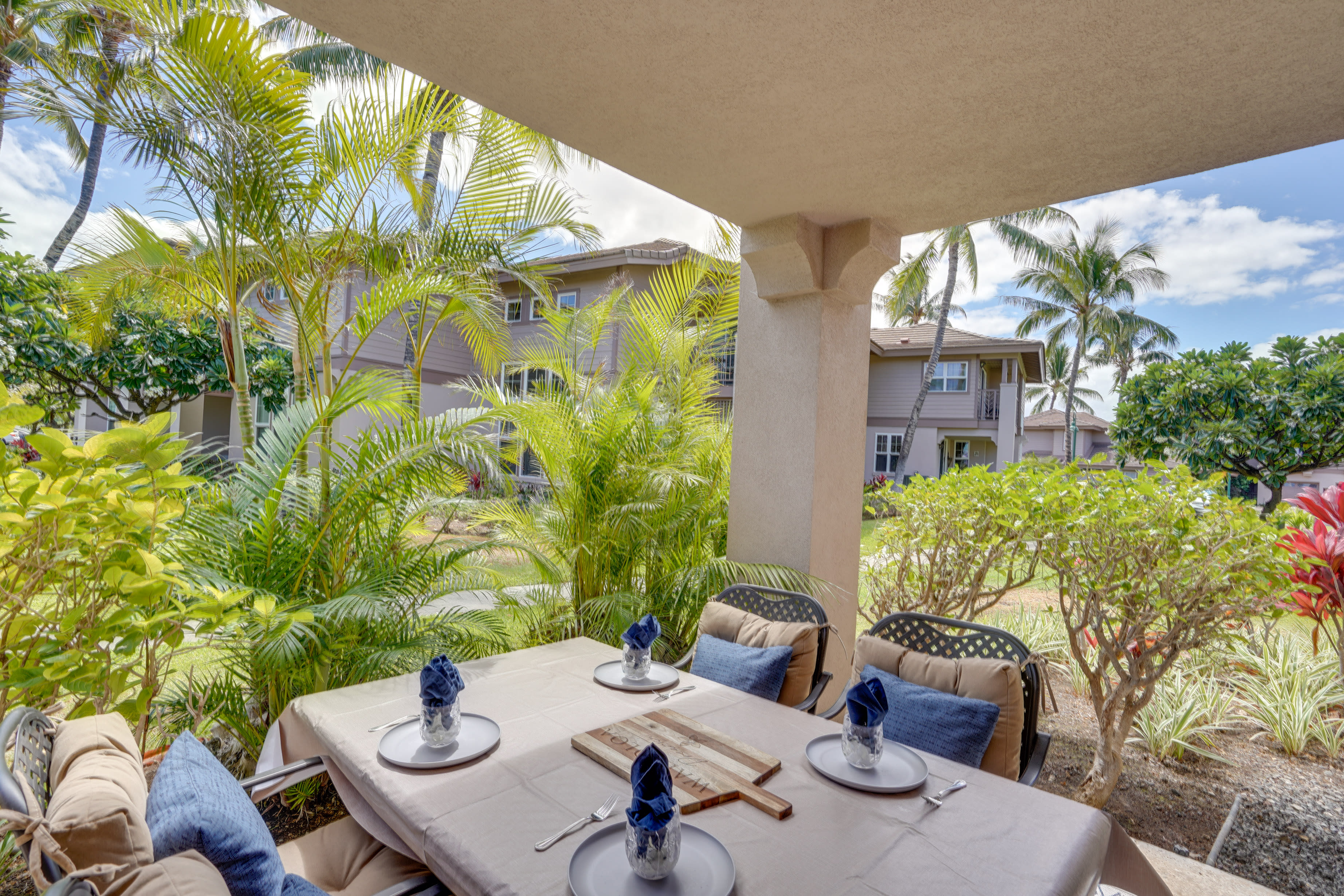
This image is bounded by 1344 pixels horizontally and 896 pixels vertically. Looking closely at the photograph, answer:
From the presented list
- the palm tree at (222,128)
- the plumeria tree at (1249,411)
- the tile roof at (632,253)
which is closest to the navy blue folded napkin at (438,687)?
the palm tree at (222,128)

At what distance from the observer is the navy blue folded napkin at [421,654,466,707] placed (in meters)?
1.70

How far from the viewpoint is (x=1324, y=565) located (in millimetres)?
3166

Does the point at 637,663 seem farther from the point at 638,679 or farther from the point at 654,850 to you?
the point at 654,850

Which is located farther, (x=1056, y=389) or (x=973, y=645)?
(x=1056, y=389)

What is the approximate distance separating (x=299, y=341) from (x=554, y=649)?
2.28 m

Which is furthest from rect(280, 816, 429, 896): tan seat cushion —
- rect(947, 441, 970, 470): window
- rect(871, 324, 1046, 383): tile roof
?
rect(947, 441, 970, 470): window

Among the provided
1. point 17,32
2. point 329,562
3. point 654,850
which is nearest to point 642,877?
point 654,850

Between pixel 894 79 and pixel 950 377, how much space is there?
17.5 meters

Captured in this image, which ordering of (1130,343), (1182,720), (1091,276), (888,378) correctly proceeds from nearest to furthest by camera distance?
(1182,720), (888,378), (1091,276), (1130,343)

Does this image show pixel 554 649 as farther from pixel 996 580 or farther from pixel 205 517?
pixel 996 580

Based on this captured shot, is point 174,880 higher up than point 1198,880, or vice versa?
point 174,880

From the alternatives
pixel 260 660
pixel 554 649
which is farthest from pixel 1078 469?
pixel 260 660

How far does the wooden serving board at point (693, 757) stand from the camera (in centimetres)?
150

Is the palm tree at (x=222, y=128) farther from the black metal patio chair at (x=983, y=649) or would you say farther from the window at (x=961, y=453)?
the window at (x=961, y=453)
